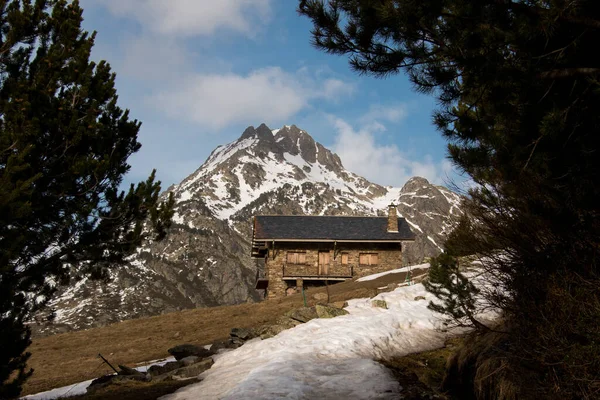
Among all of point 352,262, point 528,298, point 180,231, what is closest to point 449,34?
point 528,298

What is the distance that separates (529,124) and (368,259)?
3371cm

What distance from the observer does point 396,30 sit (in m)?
6.27

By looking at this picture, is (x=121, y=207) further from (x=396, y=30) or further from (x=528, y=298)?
(x=528, y=298)

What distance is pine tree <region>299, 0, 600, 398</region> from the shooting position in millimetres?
5297

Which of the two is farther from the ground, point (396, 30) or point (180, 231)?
point (180, 231)

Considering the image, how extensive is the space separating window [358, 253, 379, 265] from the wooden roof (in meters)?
1.34

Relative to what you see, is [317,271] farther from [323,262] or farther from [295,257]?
[295,257]

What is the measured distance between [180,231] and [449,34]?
193m

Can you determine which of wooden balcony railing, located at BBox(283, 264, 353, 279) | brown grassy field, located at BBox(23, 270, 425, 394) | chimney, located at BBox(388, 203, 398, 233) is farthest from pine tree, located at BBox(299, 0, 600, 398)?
chimney, located at BBox(388, 203, 398, 233)

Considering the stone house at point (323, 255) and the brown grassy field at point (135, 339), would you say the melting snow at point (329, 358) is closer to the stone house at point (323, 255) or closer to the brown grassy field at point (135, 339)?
the brown grassy field at point (135, 339)

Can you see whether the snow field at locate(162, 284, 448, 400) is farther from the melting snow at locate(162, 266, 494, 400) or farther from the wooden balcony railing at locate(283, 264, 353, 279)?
the wooden balcony railing at locate(283, 264, 353, 279)

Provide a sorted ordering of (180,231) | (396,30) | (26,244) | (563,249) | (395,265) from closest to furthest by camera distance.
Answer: (563,249), (396,30), (26,244), (395,265), (180,231)

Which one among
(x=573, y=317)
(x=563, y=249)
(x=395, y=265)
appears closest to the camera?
(x=573, y=317)

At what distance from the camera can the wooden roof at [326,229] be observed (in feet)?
128
